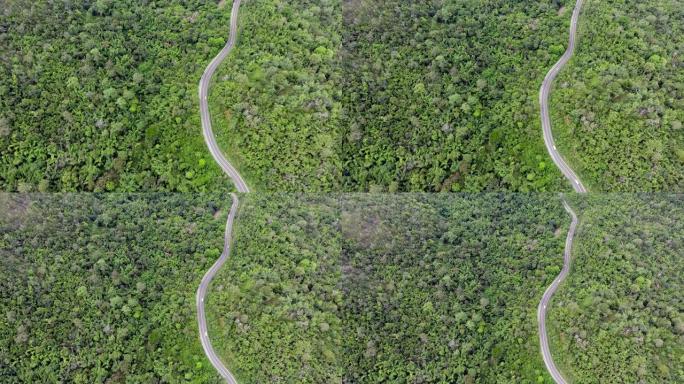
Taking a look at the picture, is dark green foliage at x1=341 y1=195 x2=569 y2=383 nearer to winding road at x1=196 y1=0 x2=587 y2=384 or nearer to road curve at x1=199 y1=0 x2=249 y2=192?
winding road at x1=196 y1=0 x2=587 y2=384

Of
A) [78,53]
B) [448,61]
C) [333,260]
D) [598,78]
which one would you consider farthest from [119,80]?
[598,78]

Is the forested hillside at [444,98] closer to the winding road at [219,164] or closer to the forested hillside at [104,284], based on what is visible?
the winding road at [219,164]

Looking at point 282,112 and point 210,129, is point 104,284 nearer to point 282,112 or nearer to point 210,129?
point 210,129

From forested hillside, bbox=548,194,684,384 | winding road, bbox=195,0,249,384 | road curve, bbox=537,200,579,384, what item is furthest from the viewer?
road curve, bbox=537,200,579,384

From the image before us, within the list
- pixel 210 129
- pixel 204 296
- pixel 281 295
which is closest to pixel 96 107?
pixel 210 129

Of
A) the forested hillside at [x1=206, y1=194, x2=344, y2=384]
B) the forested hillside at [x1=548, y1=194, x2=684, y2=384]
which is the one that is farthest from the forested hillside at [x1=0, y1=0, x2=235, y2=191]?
the forested hillside at [x1=548, y1=194, x2=684, y2=384]
